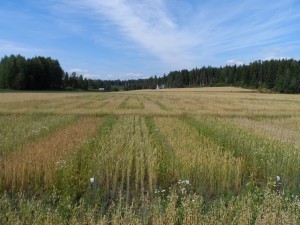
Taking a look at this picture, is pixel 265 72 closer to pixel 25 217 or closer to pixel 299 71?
pixel 299 71

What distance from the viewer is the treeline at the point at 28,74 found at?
10375cm

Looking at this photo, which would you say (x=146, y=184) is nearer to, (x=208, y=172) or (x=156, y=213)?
(x=208, y=172)

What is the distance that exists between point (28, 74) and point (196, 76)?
9149 centimetres

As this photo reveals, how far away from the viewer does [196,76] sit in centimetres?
16550

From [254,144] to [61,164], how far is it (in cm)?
773

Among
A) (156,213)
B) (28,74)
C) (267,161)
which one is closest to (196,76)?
(28,74)

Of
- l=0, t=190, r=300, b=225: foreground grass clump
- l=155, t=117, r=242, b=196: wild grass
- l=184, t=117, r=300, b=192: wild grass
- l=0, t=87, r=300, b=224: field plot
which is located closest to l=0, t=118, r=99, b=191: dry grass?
l=0, t=87, r=300, b=224: field plot

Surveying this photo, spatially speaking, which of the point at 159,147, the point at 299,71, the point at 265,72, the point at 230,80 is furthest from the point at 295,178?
the point at 230,80

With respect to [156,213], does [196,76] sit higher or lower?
higher

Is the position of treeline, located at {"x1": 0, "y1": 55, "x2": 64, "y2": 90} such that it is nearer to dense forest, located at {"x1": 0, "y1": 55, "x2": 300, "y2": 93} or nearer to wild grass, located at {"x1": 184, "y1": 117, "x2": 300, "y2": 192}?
dense forest, located at {"x1": 0, "y1": 55, "x2": 300, "y2": 93}

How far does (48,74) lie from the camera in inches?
4621

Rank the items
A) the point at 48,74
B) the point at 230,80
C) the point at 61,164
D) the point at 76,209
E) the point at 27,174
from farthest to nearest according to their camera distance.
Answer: the point at 230,80
the point at 48,74
the point at 61,164
the point at 27,174
the point at 76,209

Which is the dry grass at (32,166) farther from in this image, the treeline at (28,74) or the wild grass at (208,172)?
the treeline at (28,74)

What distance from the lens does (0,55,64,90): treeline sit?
340 feet
